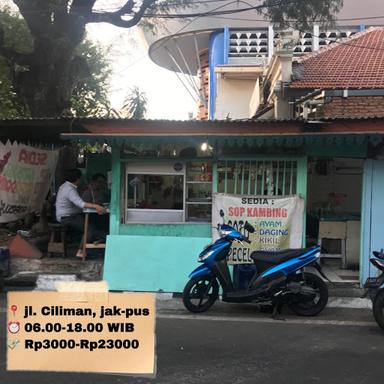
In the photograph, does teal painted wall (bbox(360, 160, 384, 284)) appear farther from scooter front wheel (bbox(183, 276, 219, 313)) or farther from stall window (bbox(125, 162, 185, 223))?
stall window (bbox(125, 162, 185, 223))

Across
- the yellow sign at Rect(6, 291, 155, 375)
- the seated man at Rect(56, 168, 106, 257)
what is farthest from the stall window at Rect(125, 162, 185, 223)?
the yellow sign at Rect(6, 291, 155, 375)

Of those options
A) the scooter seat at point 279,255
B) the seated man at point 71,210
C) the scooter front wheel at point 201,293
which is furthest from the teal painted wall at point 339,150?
the seated man at point 71,210

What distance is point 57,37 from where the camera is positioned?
11.6 m

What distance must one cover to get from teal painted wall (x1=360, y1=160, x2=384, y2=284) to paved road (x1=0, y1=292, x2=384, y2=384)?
4.43 ft

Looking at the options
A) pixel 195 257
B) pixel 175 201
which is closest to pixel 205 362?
pixel 195 257

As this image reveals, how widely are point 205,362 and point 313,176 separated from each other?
7.48 meters

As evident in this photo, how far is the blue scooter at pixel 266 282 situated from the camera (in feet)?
21.4

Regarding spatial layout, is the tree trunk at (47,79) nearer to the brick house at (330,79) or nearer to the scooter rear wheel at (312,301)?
the brick house at (330,79)

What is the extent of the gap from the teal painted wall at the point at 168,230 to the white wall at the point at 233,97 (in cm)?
1196

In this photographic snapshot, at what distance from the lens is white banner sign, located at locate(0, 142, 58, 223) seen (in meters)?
9.38

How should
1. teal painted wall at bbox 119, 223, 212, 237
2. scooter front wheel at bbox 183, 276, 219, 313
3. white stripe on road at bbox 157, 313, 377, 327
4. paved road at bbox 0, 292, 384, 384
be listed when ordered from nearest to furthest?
paved road at bbox 0, 292, 384, 384, white stripe on road at bbox 157, 313, 377, 327, scooter front wheel at bbox 183, 276, 219, 313, teal painted wall at bbox 119, 223, 212, 237

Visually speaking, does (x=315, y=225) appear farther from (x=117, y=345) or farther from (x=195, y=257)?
(x=117, y=345)

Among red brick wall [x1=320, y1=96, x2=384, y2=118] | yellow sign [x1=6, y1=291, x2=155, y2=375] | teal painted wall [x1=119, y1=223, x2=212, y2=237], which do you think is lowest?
yellow sign [x1=6, y1=291, x2=155, y2=375]

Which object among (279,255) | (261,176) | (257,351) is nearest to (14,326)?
(257,351)
